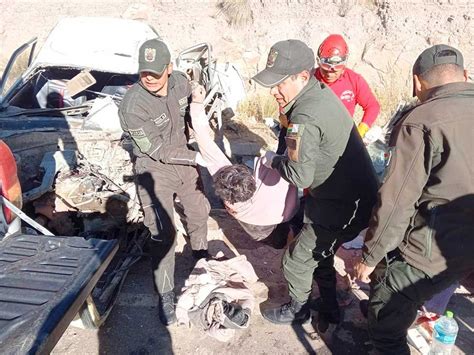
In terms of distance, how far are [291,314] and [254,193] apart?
0.92 m

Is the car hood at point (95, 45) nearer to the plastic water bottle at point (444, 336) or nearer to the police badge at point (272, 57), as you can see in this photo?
the police badge at point (272, 57)

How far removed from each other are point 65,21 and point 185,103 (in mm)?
3091

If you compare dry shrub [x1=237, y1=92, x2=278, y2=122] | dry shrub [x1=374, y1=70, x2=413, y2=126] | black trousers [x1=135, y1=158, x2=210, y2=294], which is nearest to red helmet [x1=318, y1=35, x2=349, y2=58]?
black trousers [x1=135, y1=158, x2=210, y2=294]

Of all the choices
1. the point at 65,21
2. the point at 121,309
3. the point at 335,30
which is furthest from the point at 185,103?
the point at 335,30

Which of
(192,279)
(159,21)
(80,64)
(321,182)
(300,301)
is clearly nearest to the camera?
(321,182)

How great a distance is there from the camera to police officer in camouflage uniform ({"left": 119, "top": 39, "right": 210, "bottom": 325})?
9.23 feet

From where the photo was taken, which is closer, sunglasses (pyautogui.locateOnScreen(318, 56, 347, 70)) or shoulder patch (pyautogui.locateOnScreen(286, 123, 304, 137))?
shoulder patch (pyautogui.locateOnScreen(286, 123, 304, 137))

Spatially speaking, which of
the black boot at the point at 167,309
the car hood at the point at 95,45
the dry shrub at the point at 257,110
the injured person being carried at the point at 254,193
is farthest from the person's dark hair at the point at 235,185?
the dry shrub at the point at 257,110

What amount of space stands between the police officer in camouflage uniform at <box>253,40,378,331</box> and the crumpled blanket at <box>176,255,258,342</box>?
0.32 meters

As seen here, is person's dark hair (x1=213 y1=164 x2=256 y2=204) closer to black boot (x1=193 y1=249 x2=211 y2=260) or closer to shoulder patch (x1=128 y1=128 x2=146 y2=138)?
shoulder patch (x1=128 y1=128 x2=146 y2=138)

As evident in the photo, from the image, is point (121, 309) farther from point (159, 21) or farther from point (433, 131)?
point (159, 21)

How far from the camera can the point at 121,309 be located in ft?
10.0

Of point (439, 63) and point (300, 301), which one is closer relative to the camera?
point (439, 63)

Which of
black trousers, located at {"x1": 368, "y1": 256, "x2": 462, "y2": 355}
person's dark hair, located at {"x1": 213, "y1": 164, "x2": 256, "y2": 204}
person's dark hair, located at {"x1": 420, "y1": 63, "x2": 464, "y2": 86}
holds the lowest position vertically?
black trousers, located at {"x1": 368, "y1": 256, "x2": 462, "y2": 355}
